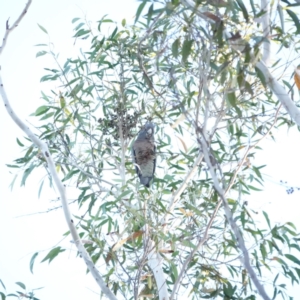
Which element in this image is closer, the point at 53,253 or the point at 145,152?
the point at 53,253

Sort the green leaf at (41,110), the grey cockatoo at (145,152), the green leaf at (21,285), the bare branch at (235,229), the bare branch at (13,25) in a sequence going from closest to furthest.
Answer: the bare branch at (235,229)
the bare branch at (13,25)
the green leaf at (21,285)
the grey cockatoo at (145,152)
the green leaf at (41,110)

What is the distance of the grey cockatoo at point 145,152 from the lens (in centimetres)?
345

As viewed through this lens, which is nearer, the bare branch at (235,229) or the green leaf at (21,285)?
the bare branch at (235,229)

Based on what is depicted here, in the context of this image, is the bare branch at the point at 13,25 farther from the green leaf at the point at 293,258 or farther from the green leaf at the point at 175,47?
the green leaf at the point at 293,258

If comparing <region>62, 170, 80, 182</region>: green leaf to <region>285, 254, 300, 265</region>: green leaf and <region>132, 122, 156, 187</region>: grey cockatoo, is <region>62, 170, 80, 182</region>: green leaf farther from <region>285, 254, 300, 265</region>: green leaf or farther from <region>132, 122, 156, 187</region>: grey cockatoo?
<region>285, 254, 300, 265</region>: green leaf

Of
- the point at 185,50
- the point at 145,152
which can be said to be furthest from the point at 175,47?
the point at 145,152

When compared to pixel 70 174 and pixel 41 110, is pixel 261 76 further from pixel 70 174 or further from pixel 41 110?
pixel 41 110

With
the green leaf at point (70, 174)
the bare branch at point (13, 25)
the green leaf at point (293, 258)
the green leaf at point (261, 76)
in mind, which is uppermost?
the bare branch at point (13, 25)

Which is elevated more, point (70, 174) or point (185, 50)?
point (70, 174)

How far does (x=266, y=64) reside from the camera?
2.61 metres

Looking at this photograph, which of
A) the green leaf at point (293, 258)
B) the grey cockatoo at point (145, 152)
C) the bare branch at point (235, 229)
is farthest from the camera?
the grey cockatoo at point (145, 152)

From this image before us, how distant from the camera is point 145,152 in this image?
136 inches

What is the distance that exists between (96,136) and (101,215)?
17.1 inches

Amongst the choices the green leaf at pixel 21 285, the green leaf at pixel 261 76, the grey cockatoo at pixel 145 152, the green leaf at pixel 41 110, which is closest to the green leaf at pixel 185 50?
the green leaf at pixel 261 76
